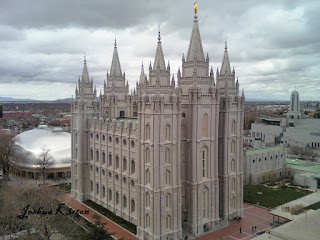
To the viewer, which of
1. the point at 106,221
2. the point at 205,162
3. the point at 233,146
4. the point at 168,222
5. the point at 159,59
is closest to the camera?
the point at 168,222

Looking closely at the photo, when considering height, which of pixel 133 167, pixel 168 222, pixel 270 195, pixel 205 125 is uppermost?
pixel 205 125

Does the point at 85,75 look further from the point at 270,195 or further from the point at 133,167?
the point at 270,195

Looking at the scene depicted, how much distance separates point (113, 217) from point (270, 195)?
29.9 m

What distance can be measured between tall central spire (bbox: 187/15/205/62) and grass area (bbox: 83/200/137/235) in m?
24.9

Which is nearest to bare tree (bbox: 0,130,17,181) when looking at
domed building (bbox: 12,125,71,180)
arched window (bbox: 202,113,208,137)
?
domed building (bbox: 12,125,71,180)

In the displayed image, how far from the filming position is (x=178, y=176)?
126 ft

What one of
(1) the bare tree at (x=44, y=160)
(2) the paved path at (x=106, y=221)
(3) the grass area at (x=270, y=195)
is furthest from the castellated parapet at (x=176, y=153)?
(1) the bare tree at (x=44, y=160)

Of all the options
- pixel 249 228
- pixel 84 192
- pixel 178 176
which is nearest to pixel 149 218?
pixel 178 176

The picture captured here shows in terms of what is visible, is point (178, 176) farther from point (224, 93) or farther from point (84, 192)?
point (84, 192)

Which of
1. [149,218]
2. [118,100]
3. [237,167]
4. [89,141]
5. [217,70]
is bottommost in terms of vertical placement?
[149,218]

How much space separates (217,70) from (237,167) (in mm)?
15595

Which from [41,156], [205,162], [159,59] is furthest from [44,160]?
[205,162]

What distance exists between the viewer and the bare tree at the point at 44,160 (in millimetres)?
64463

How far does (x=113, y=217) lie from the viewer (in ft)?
148
